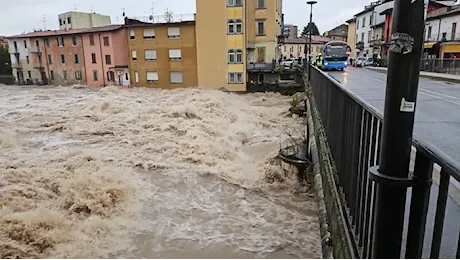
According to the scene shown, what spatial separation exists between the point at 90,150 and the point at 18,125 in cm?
941

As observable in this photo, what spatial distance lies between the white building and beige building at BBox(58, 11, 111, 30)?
144 ft

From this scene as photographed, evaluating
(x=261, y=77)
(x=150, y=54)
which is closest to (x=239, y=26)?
(x=261, y=77)

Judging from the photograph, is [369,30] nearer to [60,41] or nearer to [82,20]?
[60,41]

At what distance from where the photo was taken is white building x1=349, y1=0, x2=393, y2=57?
5194 cm

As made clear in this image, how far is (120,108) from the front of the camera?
27844 millimetres

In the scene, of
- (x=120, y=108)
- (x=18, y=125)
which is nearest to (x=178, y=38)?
(x=120, y=108)

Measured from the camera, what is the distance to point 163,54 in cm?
3853

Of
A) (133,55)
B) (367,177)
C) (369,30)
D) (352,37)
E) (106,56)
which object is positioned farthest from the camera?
(352,37)

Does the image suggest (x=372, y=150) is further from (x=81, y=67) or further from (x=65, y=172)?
(x=81, y=67)

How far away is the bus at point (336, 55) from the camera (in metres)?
33.3

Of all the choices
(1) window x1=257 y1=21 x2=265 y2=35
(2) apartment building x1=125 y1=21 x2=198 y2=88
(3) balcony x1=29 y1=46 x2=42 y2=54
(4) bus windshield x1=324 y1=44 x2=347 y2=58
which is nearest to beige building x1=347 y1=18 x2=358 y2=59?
(1) window x1=257 y1=21 x2=265 y2=35

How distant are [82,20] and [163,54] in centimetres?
3177

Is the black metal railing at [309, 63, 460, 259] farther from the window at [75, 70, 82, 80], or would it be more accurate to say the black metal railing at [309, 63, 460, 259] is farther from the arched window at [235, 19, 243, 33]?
the window at [75, 70, 82, 80]

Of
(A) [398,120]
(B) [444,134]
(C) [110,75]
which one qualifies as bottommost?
(C) [110,75]
